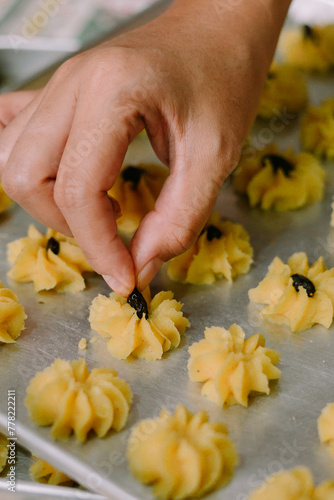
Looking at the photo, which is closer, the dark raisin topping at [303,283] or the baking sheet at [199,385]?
the baking sheet at [199,385]

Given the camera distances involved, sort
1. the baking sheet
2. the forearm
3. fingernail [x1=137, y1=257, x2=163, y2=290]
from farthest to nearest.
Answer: the forearm < fingernail [x1=137, y1=257, x2=163, y2=290] < the baking sheet

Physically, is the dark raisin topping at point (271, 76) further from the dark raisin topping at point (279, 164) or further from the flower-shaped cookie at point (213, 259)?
the flower-shaped cookie at point (213, 259)

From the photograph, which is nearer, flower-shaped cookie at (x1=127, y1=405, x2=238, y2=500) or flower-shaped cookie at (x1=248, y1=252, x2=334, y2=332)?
flower-shaped cookie at (x1=127, y1=405, x2=238, y2=500)

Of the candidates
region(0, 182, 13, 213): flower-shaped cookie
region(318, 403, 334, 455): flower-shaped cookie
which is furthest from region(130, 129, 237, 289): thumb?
region(0, 182, 13, 213): flower-shaped cookie

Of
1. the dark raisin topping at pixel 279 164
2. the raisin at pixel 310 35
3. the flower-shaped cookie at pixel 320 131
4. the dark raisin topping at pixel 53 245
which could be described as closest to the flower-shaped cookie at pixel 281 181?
the dark raisin topping at pixel 279 164

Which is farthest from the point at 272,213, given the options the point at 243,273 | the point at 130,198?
the point at 130,198

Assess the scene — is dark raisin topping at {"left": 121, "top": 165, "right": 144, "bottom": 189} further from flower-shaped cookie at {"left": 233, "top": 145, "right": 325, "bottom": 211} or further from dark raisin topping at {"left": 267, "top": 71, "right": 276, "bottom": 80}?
dark raisin topping at {"left": 267, "top": 71, "right": 276, "bottom": 80}

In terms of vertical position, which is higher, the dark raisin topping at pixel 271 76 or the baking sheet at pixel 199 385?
the dark raisin topping at pixel 271 76

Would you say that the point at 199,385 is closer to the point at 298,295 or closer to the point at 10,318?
the point at 298,295
